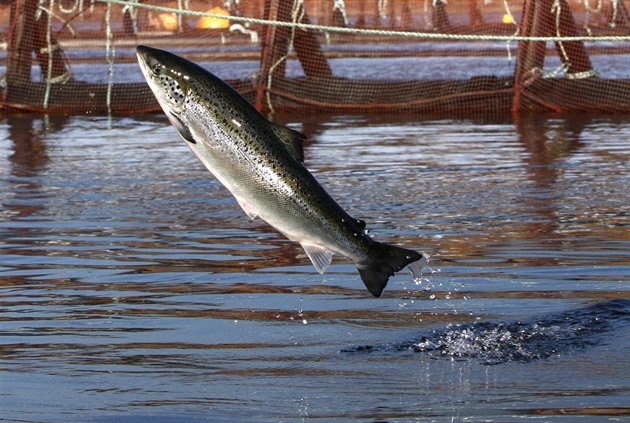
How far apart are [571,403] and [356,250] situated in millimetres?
1046

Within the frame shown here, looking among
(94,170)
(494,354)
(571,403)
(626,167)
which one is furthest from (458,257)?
(94,170)

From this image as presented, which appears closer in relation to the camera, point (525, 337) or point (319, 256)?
point (319, 256)

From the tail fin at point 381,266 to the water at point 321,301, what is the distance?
0.49m

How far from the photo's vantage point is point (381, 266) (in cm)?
580

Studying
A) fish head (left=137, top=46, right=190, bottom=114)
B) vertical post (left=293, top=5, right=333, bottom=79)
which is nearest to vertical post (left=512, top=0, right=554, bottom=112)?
vertical post (left=293, top=5, right=333, bottom=79)

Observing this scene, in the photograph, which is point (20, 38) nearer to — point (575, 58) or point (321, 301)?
point (575, 58)

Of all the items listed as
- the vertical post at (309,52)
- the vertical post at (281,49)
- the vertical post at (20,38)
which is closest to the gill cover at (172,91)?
the vertical post at (281,49)

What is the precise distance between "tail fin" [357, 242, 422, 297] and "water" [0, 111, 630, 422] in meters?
0.49

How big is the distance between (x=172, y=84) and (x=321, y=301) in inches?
113

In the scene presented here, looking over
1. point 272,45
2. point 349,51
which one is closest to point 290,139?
point 272,45

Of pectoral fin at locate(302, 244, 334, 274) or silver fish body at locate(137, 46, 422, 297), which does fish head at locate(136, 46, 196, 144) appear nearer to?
silver fish body at locate(137, 46, 422, 297)

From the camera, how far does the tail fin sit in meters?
5.79

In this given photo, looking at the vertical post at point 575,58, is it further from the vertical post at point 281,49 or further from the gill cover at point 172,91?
the gill cover at point 172,91

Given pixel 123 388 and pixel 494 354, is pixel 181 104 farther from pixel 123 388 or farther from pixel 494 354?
pixel 494 354
